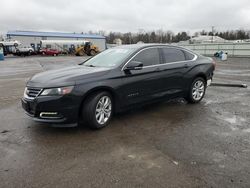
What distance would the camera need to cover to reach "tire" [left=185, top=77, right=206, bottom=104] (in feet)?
22.5

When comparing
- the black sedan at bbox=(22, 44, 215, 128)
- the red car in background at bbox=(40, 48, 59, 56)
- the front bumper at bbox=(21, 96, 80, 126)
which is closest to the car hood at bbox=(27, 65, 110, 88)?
the black sedan at bbox=(22, 44, 215, 128)

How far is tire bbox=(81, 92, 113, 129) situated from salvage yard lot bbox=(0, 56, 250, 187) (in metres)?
0.16

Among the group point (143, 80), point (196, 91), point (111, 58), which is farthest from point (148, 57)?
point (196, 91)

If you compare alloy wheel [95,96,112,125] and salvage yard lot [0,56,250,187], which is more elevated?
alloy wheel [95,96,112,125]

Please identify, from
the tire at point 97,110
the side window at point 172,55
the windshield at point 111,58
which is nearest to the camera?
the tire at point 97,110

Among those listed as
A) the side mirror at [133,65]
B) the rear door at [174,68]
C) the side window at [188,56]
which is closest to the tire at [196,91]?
the rear door at [174,68]

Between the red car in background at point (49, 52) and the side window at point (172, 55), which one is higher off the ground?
the red car in background at point (49, 52)

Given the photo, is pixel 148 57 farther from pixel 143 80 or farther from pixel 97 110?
pixel 97 110

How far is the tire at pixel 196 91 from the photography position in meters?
6.86

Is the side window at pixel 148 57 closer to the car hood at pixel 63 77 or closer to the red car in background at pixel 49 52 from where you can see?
the car hood at pixel 63 77

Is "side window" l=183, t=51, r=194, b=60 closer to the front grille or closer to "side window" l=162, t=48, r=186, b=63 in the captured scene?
"side window" l=162, t=48, r=186, b=63

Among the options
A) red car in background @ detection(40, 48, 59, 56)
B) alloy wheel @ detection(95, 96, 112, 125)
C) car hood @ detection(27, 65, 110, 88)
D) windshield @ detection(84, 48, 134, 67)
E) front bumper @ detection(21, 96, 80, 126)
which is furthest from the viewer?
red car in background @ detection(40, 48, 59, 56)

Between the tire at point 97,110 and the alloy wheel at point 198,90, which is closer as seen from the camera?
the tire at point 97,110

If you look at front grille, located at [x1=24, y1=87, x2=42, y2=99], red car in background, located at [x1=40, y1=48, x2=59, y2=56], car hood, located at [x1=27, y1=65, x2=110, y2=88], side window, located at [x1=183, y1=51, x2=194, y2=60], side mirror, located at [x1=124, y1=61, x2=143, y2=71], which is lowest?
front grille, located at [x1=24, y1=87, x2=42, y2=99]
